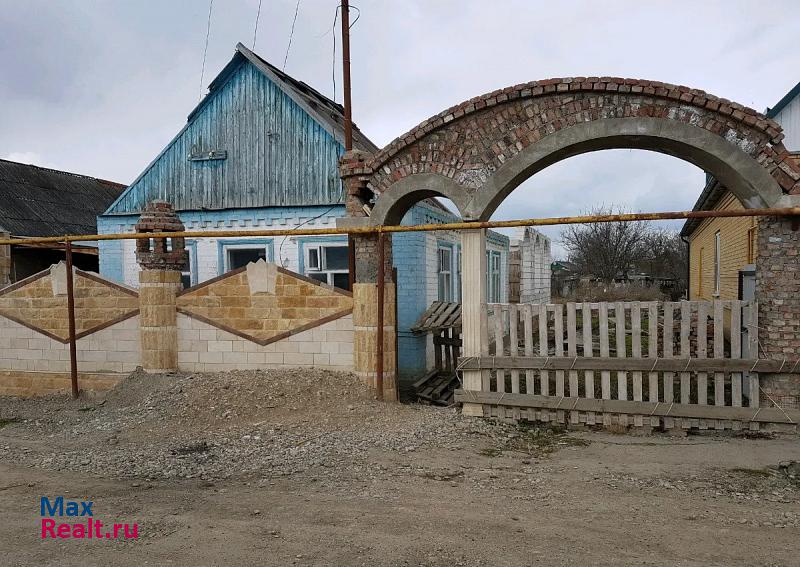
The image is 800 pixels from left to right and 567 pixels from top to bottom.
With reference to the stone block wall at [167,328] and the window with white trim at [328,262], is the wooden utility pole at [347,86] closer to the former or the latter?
the stone block wall at [167,328]

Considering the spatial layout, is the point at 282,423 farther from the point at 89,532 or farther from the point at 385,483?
the point at 89,532

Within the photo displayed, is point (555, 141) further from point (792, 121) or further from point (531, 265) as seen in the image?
point (531, 265)

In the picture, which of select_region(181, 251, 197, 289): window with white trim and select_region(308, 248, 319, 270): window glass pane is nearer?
select_region(308, 248, 319, 270): window glass pane

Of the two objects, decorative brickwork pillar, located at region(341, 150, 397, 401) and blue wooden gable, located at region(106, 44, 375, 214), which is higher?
blue wooden gable, located at region(106, 44, 375, 214)

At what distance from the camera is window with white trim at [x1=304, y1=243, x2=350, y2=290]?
12.4 meters

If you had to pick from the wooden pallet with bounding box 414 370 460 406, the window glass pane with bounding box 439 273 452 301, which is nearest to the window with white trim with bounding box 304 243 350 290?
the window glass pane with bounding box 439 273 452 301

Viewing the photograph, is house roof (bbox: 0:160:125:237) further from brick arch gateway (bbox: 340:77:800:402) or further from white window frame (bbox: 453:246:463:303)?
brick arch gateway (bbox: 340:77:800:402)

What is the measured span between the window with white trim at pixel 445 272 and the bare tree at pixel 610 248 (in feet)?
89.2

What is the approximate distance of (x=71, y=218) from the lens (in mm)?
19203

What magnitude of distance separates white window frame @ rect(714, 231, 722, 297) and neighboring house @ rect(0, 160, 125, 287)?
17493mm

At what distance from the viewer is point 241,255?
43.3ft

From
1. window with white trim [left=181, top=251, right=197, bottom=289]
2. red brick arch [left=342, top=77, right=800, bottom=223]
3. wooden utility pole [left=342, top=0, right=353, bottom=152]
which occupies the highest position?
wooden utility pole [left=342, top=0, right=353, bottom=152]

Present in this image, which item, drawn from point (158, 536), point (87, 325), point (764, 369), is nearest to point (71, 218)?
point (87, 325)

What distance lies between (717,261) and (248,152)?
13.8 m
